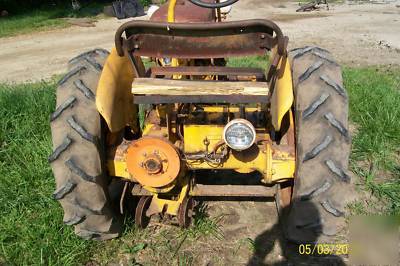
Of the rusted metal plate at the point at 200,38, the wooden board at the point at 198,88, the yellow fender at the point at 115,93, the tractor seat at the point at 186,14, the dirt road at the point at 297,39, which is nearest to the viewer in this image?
the rusted metal plate at the point at 200,38

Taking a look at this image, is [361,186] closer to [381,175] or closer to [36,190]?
[381,175]

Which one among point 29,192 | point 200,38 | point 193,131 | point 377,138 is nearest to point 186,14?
point 193,131

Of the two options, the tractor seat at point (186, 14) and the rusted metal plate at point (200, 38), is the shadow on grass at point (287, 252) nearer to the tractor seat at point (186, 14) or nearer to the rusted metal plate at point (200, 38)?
the rusted metal plate at point (200, 38)

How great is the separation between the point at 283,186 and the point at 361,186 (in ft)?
3.18

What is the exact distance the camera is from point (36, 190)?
340 cm

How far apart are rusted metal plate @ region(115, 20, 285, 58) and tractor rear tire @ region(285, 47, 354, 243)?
0.52 m

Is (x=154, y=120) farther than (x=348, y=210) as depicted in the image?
No

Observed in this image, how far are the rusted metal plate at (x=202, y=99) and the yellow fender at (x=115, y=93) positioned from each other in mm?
364

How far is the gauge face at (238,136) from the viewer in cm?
244

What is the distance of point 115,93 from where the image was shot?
2.69 metres

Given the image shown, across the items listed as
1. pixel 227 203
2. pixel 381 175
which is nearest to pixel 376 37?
pixel 381 175

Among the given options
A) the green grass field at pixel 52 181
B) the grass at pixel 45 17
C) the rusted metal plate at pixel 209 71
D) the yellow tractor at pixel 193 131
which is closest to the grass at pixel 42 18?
the grass at pixel 45 17

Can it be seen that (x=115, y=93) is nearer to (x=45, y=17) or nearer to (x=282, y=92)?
(x=282, y=92)

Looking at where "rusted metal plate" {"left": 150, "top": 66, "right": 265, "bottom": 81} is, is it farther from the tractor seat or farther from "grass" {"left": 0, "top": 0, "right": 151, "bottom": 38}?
"grass" {"left": 0, "top": 0, "right": 151, "bottom": 38}
